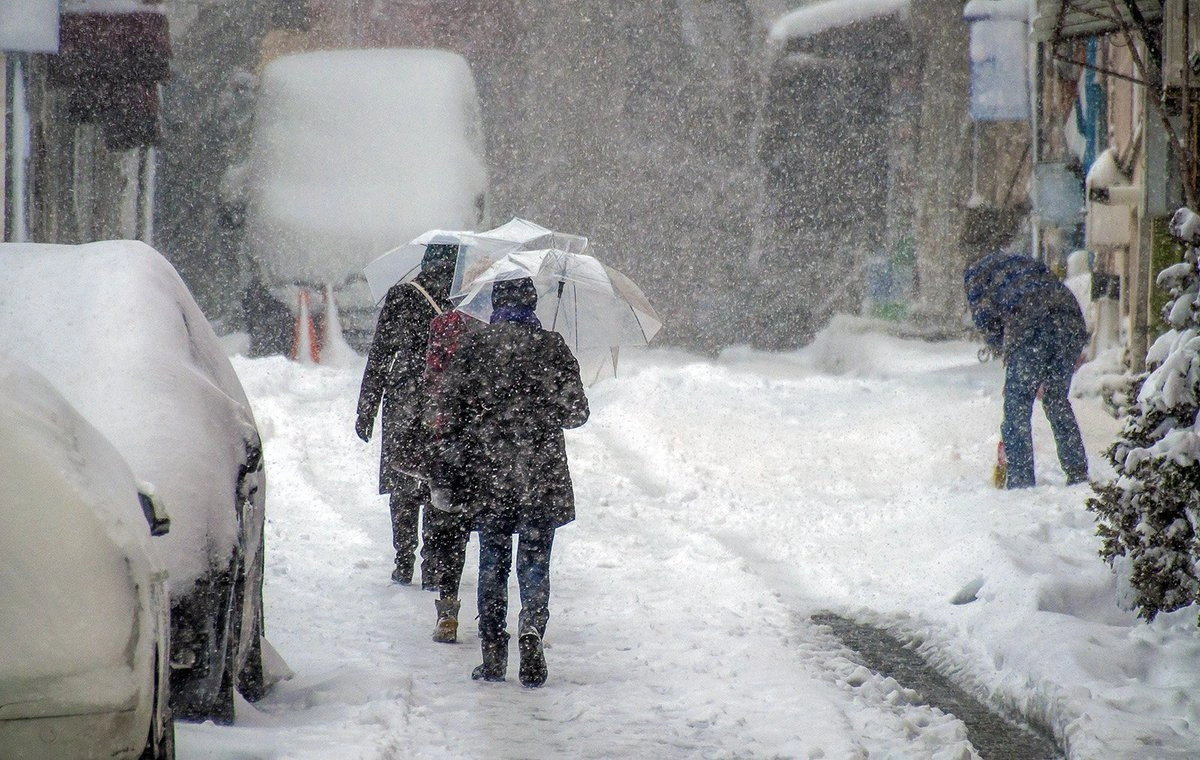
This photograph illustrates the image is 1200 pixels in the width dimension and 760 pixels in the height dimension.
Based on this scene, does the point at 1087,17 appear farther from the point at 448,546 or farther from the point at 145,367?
the point at 145,367

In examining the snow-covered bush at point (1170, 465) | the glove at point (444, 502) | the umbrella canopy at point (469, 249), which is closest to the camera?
the snow-covered bush at point (1170, 465)

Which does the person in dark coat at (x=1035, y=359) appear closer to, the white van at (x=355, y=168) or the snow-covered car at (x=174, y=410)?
the snow-covered car at (x=174, y=410)

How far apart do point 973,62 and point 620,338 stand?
13.5 m

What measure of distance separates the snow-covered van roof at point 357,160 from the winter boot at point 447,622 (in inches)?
501

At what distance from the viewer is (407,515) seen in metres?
7.37

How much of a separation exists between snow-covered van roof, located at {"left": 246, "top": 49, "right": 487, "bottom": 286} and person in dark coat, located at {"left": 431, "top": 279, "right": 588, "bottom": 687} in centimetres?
1334

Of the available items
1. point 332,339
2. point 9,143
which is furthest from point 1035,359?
point 332,339

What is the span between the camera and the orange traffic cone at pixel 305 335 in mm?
19094

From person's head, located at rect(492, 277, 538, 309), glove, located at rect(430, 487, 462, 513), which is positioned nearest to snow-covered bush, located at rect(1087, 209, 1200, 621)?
person's head, located at rect(492, 277, 538, 309)

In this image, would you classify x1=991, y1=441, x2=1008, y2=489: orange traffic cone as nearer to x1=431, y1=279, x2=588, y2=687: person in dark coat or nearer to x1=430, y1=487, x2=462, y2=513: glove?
x1=431, y1=279, x2=588, y2=687: person in dark coat

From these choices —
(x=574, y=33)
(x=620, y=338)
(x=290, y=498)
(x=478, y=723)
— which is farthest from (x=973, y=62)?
(x=478, y=723)

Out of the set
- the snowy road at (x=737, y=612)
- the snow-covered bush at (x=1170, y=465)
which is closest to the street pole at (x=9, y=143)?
the snowy road at (x=737, y=612)

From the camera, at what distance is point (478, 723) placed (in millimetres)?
4992

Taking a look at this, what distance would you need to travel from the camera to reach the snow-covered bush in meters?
5.38
